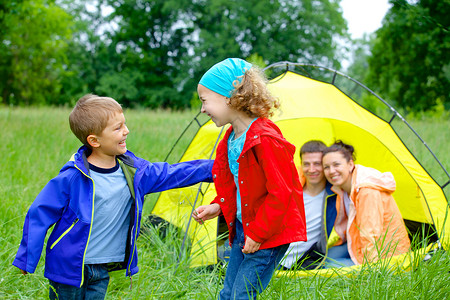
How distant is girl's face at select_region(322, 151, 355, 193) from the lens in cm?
322

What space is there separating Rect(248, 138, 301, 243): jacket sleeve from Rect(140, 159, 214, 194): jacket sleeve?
469 millimetres

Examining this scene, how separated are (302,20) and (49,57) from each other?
42.2 feet

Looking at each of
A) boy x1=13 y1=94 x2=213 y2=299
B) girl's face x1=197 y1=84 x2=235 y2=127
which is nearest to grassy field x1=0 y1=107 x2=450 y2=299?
boy x1=13 y1=94 x2=213 y2=299

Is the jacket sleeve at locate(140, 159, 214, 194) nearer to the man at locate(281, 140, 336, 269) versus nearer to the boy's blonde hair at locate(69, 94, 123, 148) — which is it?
the boy's blonde hair at locate(69, 94, 123, 148)

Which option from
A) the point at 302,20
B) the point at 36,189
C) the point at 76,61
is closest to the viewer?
the point at 36,189

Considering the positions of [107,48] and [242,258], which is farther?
[107,48]

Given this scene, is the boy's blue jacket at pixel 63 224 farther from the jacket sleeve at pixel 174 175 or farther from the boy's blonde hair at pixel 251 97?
the boy's blonde hair at pixel 251 97

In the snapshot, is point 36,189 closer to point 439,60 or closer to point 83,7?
point 439,60

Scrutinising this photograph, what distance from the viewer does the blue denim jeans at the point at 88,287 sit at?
1.81m

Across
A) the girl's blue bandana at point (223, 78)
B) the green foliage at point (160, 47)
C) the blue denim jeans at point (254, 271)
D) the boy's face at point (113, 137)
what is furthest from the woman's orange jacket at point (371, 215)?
the green foliage at point (160, 47)

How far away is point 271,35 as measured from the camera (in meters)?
21.5

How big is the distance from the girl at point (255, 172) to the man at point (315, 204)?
1593mm

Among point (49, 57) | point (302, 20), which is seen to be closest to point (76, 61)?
point (49, 57)

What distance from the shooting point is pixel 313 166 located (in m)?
3.33
